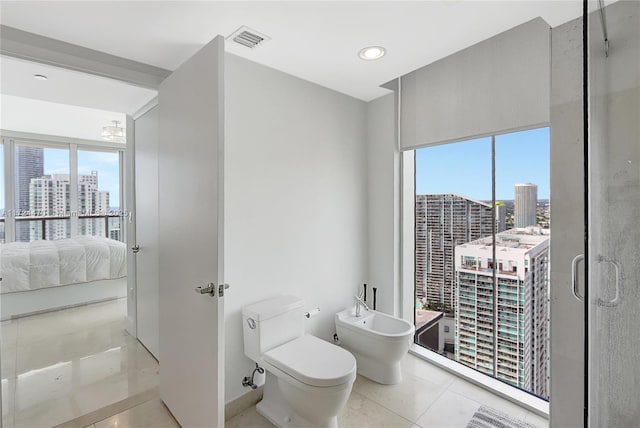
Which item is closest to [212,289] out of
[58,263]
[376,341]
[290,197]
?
[290,197]

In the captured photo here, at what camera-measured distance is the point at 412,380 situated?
7.39 ft

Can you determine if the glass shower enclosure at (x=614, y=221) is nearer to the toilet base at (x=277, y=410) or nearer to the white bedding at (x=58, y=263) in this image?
the toilet base at (x=277, y=410)

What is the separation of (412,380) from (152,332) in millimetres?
2096

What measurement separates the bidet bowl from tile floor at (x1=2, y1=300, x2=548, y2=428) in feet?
0.27

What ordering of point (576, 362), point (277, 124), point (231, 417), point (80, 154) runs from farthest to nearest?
point (80, 154)
point (277, 124)
point (231, 417)
point (576, 362)

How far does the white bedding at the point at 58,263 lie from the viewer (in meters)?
3.25

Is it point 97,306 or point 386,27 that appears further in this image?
point 97,306

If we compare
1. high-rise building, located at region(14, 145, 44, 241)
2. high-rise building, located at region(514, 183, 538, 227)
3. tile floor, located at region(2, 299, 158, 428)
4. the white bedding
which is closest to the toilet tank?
tile floor, located at region(2, 299, 158, 428)

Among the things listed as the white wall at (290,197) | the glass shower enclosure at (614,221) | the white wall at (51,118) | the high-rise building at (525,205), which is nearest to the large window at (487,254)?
the high-rise building at (525,205)

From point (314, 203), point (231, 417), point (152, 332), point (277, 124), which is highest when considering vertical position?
point (277, 124)

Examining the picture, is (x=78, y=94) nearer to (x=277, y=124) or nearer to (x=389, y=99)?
(x=277, y=124)

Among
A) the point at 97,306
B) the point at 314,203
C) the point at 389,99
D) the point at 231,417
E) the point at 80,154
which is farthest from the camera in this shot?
the point at 80,154

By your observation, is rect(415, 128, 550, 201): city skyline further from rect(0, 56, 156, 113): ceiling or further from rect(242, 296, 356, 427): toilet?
rect(0, 56, 156, 113): ceiling

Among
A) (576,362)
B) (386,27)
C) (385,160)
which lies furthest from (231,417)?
(386,27)
